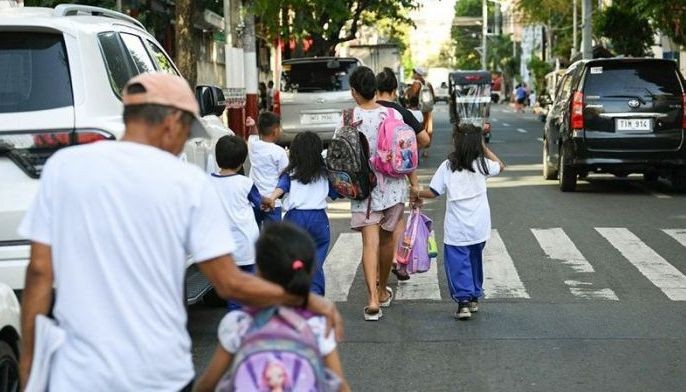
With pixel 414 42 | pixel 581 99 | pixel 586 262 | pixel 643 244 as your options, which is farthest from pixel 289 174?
pixel 414 42

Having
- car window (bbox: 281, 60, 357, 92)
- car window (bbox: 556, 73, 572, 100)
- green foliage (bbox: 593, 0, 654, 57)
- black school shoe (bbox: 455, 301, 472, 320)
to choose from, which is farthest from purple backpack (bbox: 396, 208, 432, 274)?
green foliage (bbox: 593, 0, 654, 57)

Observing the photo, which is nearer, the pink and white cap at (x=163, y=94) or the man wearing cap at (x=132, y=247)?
the man wearing cap at (x=132, y=247)

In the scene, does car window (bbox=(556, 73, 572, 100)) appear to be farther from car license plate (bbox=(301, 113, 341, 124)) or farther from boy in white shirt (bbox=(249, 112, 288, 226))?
boy in white shirt (bbox=(249, 112, 288, 226))

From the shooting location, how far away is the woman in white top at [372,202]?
29.1 ft

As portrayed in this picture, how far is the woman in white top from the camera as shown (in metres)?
8.86

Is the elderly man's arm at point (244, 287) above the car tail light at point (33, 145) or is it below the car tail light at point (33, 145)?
below

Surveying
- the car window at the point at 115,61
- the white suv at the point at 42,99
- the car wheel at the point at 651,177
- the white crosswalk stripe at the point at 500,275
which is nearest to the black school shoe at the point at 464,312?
the white crosswalk stripe at the point at 500,275

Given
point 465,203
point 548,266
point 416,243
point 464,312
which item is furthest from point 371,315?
point 548,266

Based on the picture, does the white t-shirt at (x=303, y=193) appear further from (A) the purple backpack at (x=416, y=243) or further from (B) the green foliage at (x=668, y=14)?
(B) the green foliage at (x=668, y=14)

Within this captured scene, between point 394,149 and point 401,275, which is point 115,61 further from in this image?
point 401,275

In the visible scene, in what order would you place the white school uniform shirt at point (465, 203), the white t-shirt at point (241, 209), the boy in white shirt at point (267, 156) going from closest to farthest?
the white t-shirt at point (241, 209)
the white school uniform shirt at point (465, 203)
the boy in white shirt at point (267, 156)

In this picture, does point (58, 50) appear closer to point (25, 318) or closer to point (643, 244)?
point (25, 318)

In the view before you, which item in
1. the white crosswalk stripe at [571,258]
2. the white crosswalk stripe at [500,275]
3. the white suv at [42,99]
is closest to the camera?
the white suv at [42,99]

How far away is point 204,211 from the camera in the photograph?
144 inches
